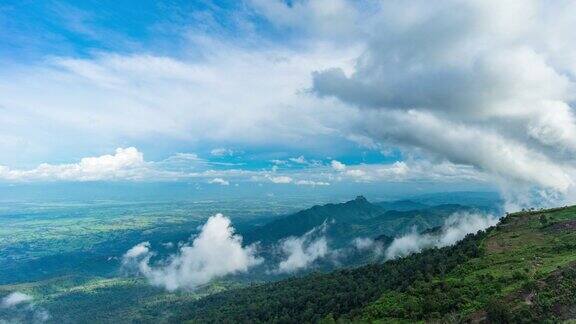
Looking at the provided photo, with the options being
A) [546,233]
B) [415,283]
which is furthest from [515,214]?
[415,283]

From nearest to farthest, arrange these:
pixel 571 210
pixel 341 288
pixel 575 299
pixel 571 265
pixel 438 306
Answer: pixel 575 299, pixel 571 265, pixel 438 306, pixel 571 210, pixel 341 288

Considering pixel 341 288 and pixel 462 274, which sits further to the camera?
pixel 341 288

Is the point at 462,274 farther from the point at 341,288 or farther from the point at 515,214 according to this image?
the point at 341,288

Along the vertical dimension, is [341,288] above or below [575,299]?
below

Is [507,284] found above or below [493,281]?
above

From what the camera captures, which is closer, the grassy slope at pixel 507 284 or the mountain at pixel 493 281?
the grassy slope at pixel 507 284

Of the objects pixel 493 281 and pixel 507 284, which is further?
pixel 493 281

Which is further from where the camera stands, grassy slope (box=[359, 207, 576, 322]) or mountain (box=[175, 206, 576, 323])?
mountain (box=[175, 206, 576, 323])

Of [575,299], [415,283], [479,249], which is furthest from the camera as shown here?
[479,249]
